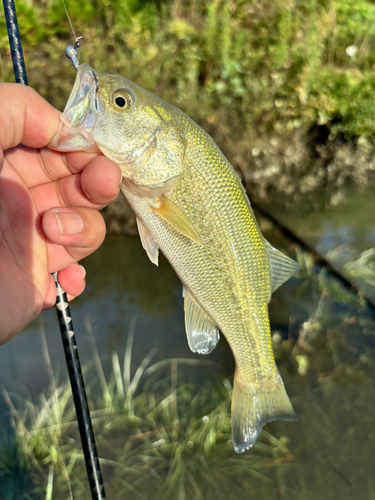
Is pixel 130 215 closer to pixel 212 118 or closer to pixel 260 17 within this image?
pixel 212 118

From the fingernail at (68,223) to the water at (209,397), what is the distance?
2.20m

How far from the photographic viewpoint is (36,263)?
2.00m

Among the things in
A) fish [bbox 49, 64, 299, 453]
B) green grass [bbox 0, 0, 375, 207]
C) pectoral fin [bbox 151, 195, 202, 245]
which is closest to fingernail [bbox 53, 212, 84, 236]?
fish [bbox 49, 64, 299, 453]

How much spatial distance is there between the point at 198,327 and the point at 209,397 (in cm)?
179

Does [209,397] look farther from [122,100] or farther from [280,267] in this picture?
[122,100]

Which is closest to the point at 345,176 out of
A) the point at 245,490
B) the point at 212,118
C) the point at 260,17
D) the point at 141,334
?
the point at 212,118

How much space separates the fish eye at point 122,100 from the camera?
168cm

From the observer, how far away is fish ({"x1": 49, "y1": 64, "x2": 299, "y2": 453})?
1658mm

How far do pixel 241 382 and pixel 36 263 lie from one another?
1.26 metres

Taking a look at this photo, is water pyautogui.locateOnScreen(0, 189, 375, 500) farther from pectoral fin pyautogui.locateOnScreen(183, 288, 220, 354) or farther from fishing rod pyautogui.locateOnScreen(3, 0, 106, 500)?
pectoral fin pyautogui.locateOnScreen(183, 288, 220, 354)

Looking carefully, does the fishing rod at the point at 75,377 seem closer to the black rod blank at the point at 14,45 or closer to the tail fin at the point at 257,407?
the black rod blank at the point at 14,45

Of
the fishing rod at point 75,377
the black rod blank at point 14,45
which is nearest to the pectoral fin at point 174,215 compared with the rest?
the fishing rod at point 75,377

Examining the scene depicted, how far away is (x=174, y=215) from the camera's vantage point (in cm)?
178

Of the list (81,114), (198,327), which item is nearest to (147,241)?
(198,327)
